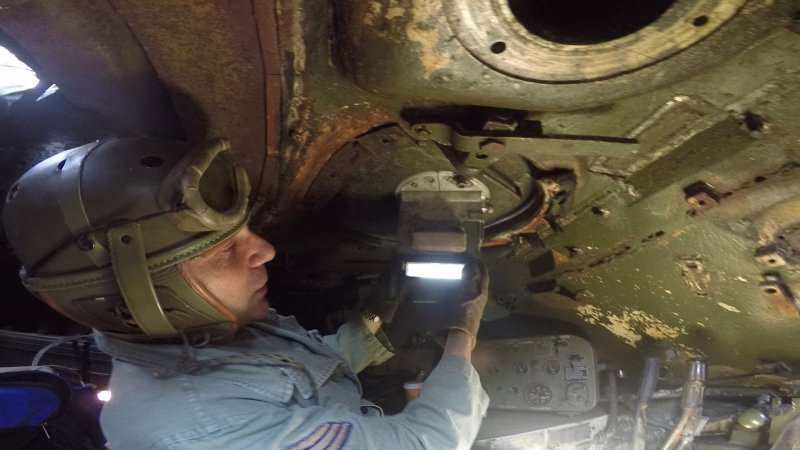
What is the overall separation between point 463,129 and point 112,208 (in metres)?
0.96

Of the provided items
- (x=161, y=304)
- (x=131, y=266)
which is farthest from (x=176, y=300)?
(x=131, y=266)

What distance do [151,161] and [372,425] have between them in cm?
96

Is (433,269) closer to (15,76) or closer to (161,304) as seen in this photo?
(161,304)

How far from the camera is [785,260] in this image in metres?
1.82

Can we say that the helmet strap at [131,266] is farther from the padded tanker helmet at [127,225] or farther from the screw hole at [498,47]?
the screw hole at [498,47]

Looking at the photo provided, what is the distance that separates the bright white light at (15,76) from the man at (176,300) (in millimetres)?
896

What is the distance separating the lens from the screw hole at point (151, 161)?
1.68m

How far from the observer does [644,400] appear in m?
2.67

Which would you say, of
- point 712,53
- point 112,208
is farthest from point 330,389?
point 712,53

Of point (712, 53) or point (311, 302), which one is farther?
point (311, 302)

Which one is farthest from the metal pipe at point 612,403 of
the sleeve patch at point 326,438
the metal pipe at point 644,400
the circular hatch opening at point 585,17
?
the circular hatch opening at point 585,17

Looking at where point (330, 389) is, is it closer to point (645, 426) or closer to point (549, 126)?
point (549, 126)

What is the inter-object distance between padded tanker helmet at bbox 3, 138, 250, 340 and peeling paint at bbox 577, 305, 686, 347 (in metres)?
1.63

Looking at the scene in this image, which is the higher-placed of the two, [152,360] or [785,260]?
[785,260]
